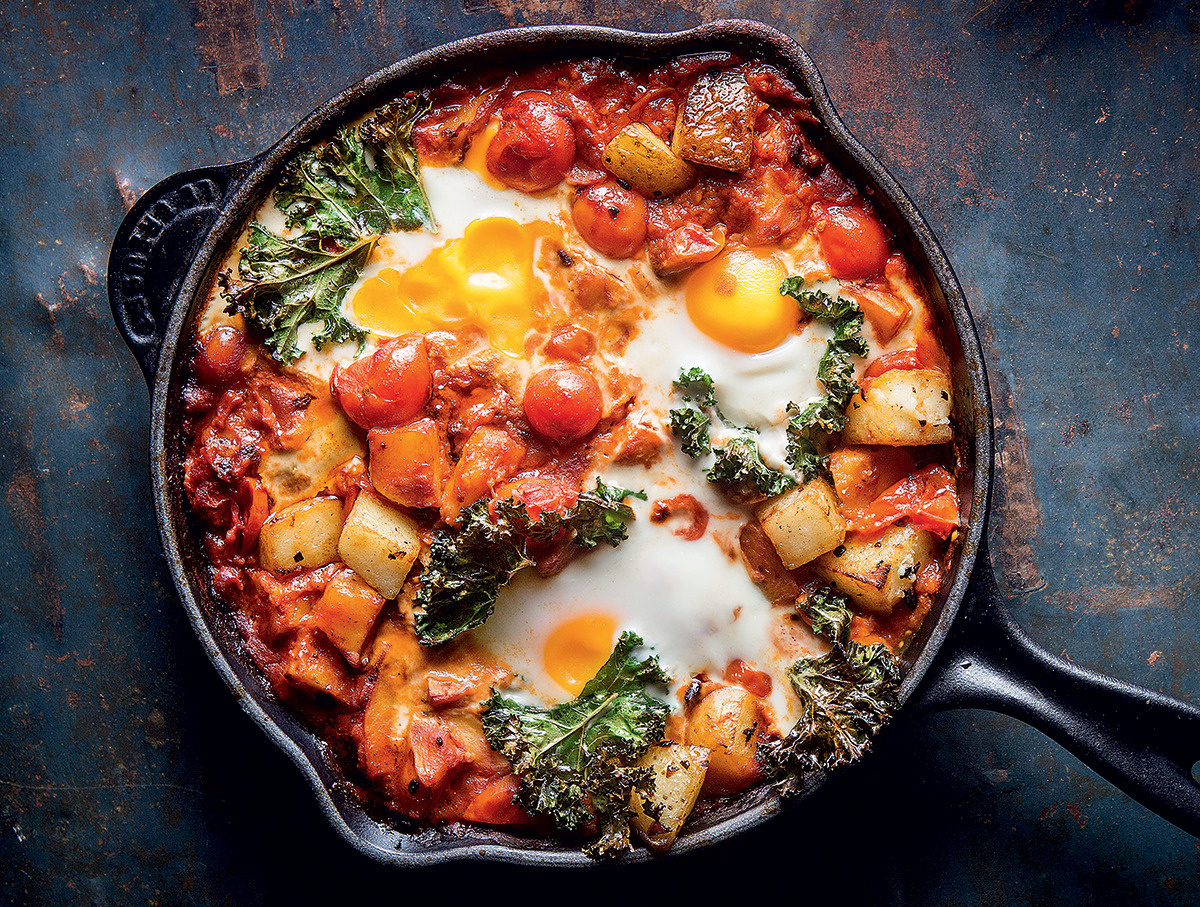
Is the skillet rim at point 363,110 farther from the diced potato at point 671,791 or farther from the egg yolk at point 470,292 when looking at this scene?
the egg yolk at point 470,292

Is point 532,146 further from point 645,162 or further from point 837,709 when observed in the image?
point 837,709

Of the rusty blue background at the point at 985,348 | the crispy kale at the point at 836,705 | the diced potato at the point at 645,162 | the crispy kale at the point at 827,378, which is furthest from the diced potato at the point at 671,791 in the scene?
the diced potato at the point at 645,162

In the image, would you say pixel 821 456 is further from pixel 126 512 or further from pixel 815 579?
pixel 126 512

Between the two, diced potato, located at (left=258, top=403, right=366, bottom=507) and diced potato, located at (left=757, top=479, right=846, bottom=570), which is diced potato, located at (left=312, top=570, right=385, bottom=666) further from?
diced potato, located at (left=757, top=479, right=846, bottom=570)

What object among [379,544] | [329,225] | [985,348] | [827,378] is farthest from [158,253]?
[985,348]

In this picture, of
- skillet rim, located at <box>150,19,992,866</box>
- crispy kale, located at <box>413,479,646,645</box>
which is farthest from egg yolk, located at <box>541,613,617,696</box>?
skillet rim, located at <box>150,19,992,866</box>

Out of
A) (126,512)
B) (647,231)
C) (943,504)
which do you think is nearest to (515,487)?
(647,231)
